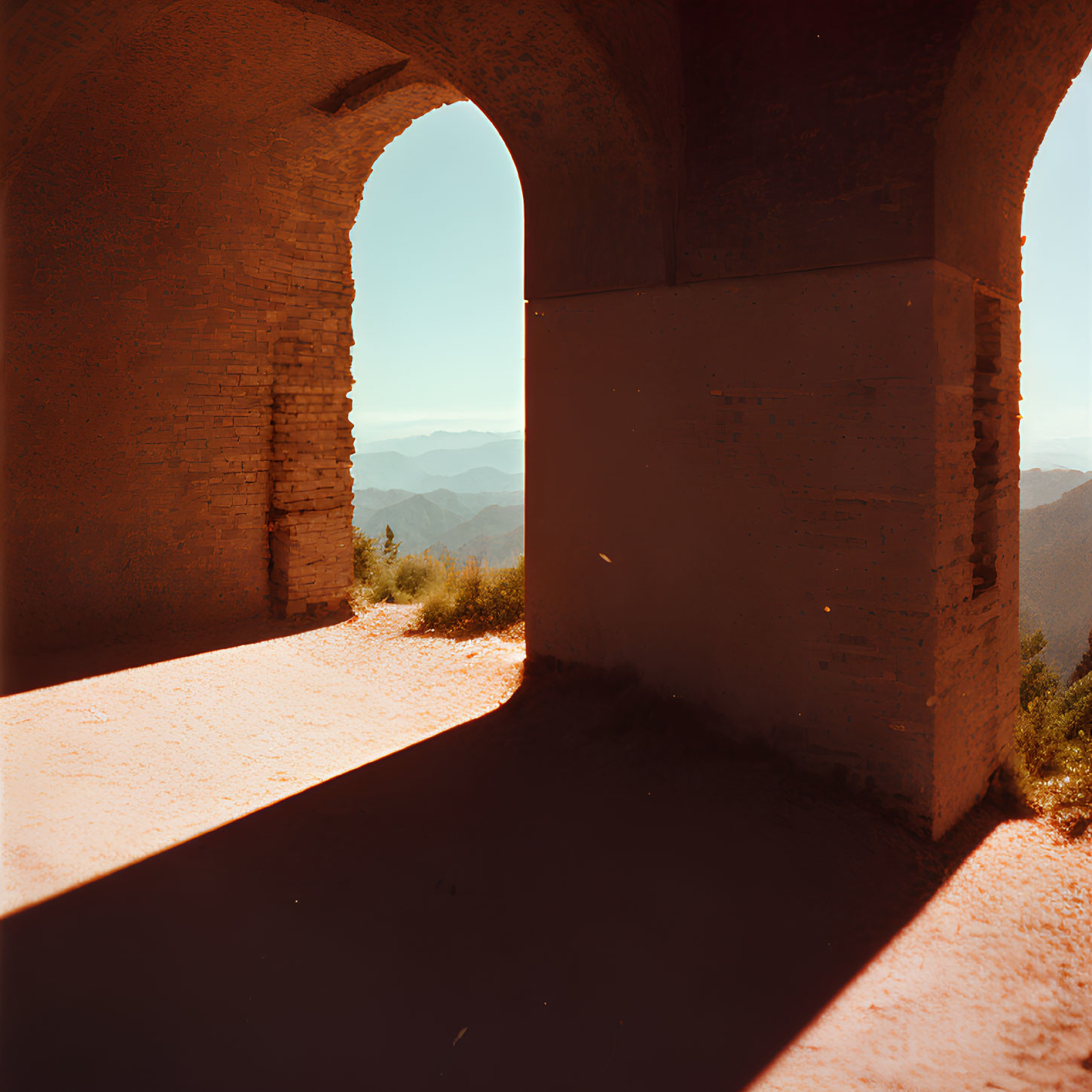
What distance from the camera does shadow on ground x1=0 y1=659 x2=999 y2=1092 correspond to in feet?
6.93

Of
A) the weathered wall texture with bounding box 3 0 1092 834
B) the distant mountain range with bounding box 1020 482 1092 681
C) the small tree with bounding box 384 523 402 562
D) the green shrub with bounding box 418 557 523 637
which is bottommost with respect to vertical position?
the distant mountain range with bounding box 1020 482 1092 681

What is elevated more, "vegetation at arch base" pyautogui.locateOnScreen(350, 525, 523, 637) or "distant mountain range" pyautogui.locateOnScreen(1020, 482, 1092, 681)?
"vegetation at arch base" pyautogui.locateOnScreen(350, 525, 523, 637)

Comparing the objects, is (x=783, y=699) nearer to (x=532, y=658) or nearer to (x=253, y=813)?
(x=532, y=658)

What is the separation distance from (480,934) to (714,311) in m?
3.00

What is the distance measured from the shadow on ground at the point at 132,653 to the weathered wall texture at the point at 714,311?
9.2 inches

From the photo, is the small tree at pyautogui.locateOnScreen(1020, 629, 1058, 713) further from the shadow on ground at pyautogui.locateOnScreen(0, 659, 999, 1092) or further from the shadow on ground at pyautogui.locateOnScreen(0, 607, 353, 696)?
the shadow on ground at pyautogui.locateOnScreen(0, 607, 353, 696)

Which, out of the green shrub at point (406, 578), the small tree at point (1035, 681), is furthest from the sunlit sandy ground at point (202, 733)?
the small tree at point (1035, 681)

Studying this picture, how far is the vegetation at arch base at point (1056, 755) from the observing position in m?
4.05

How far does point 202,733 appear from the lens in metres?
4.45

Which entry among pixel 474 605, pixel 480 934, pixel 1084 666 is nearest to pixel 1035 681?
pixel 1084 666

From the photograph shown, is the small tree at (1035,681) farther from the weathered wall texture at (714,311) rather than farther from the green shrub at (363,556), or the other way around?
the green shrub at (363,556)

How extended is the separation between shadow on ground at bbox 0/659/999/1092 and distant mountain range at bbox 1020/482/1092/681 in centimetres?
2439

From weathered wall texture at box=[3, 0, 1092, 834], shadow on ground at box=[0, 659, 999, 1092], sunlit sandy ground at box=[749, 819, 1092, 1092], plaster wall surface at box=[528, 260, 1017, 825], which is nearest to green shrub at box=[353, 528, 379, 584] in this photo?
weathered wall texture at box=[3, 0, 1092, 834]

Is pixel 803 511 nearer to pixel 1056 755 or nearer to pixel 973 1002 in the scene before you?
pixel 973 1002
